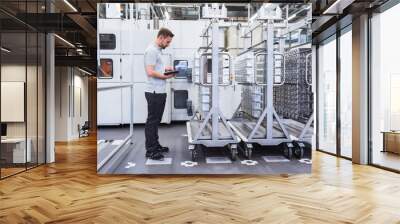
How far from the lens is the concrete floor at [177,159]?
554 centimetres

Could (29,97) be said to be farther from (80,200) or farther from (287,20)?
(287,20)

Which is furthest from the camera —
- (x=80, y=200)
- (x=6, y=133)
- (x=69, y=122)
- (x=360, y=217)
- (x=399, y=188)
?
(x=69, y=122)

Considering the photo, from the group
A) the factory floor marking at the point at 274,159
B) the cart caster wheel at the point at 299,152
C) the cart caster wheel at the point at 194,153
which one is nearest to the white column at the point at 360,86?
the cart caster wheel at the point at 299,152

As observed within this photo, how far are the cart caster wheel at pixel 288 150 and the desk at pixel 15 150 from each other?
4.53 m

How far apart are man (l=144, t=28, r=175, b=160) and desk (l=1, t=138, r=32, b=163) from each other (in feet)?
8.66

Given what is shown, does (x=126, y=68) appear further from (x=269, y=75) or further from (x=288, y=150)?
(x=288, y=150)

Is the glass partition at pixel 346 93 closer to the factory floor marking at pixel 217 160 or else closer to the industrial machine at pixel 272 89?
the industrial machine at pixel 272 89

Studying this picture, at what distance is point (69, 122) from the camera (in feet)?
44.4

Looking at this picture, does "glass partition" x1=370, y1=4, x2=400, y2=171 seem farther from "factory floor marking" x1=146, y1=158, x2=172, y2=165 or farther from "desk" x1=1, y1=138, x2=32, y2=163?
"desk" x1=1, y1=138, x2=32, y2=163

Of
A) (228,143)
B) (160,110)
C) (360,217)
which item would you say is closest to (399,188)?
(360,217)

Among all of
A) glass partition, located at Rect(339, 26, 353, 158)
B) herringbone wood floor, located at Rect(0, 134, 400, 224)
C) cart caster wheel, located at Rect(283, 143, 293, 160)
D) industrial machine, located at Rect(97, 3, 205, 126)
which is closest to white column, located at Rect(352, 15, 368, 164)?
glass partition, located at Rect(339, 26, 353, 158)

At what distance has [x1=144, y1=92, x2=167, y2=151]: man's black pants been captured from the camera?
18.2 ft

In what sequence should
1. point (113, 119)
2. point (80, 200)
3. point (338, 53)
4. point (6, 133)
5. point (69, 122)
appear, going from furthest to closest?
1. point (69, 122)
2. point (338, 53)
3. point (6, 133)
4. point (113, 119)
5. point (80, 200)

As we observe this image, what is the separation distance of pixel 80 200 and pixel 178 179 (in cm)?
166
